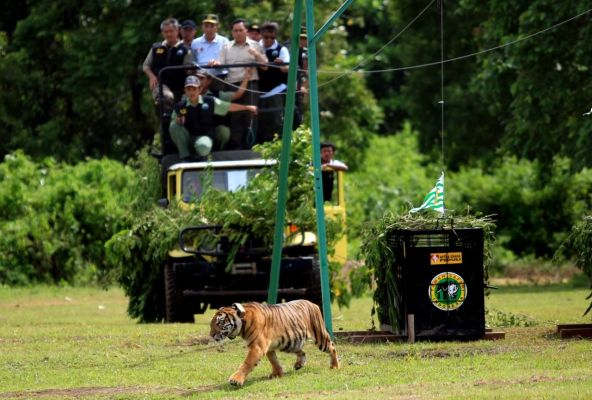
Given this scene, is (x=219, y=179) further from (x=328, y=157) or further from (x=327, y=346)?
(x=327, y=346)

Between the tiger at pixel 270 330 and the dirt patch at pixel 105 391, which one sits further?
the tiger at pixel 270 330

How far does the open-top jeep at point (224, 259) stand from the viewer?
20391mm

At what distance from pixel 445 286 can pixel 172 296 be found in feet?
19.6

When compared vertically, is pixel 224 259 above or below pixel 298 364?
above

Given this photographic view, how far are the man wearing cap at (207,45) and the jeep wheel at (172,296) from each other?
13.5 ft

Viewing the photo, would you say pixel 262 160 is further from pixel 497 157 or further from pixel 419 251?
pixel 497 157

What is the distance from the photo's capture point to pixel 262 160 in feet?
70.9

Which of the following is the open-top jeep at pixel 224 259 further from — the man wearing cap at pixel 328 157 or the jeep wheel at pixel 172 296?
the man wearing cap at pixel 328 157

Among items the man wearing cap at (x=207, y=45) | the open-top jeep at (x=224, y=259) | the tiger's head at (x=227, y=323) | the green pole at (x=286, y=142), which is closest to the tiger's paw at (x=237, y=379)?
the tiger's head at (x=227, y=323)

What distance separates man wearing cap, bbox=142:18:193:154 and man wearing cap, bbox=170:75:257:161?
0.35 m

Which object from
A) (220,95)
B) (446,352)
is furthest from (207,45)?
(446,352)

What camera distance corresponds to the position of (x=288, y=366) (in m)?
14.5

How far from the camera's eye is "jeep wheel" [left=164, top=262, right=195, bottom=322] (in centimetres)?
2094

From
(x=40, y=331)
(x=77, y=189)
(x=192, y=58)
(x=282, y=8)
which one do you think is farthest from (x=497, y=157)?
(x=40, y=331)
